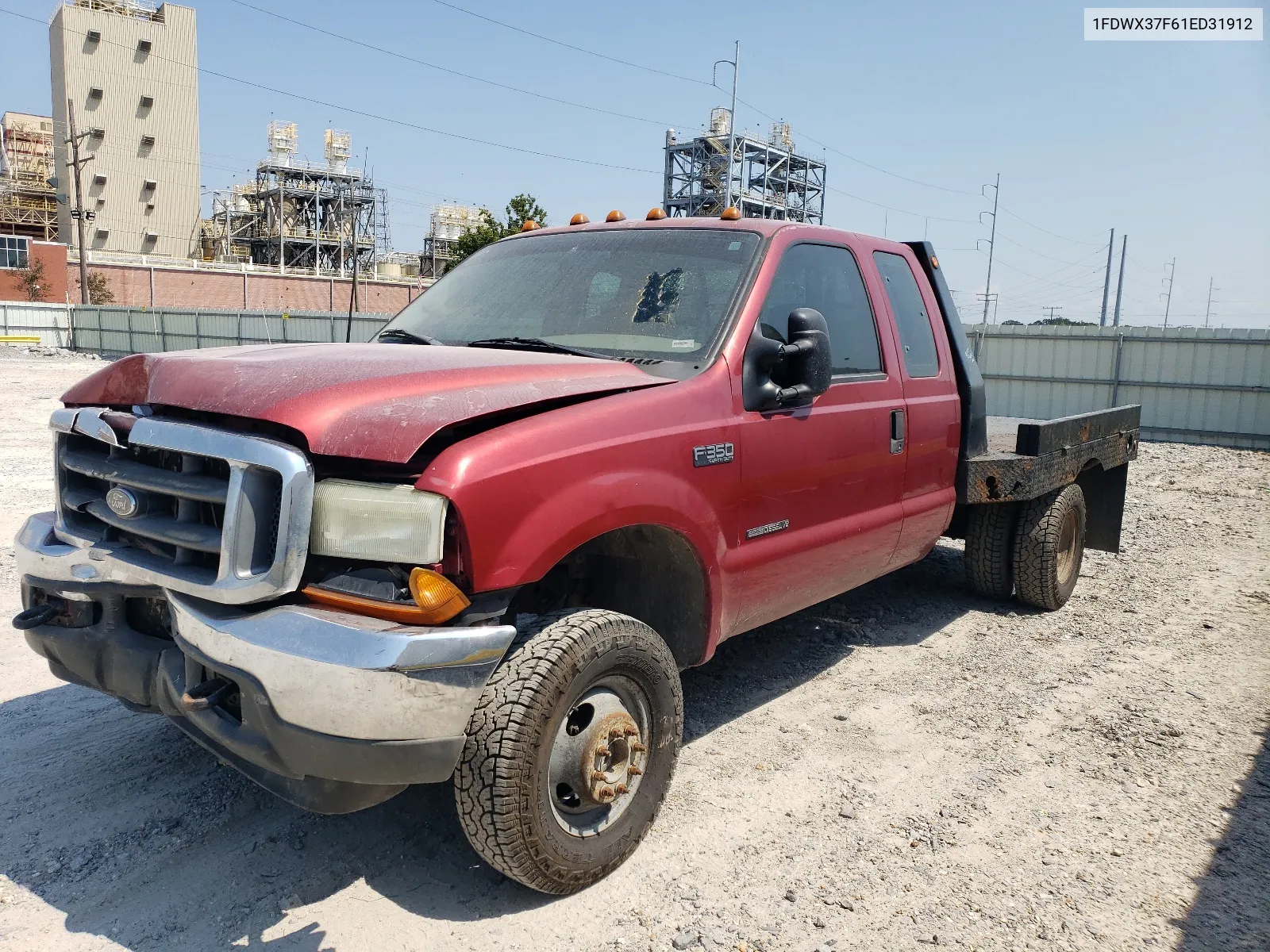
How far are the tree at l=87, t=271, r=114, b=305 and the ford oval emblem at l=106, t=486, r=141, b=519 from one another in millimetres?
57207

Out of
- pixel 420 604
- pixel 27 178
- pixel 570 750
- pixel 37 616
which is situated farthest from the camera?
pixel 27 178

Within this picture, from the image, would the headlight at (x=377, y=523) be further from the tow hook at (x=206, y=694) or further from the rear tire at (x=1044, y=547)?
the rear tire at (x=1044, y=547)

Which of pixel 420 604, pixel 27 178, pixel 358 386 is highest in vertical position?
pixel 27 178

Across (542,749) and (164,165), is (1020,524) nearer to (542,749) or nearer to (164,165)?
(542,749)

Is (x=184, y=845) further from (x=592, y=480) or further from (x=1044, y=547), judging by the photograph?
(x=1044, y=547)

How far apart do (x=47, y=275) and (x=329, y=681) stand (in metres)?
59.3

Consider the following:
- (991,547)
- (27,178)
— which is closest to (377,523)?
(991,547)

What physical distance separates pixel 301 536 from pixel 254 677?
1.19 feet

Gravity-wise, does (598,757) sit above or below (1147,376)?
below

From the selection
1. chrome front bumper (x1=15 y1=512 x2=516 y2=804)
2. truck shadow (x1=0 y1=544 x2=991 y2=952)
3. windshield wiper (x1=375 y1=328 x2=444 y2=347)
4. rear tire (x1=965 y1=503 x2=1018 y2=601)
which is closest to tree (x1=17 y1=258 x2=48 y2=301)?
truck shadow (x1=0 y1=544 x2=991 y2=952)

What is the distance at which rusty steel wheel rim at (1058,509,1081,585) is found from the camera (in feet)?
20.2

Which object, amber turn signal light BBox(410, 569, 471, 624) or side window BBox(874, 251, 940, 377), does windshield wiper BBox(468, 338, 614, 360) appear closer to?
amber turn signal light BBox(410, 569, 471, 624)

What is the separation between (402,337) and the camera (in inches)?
158

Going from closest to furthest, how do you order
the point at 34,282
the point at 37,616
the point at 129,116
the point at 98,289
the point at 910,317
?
1. the point at 37,616
2. the point at 910,317
3. the point at 34,282
4. the point at 98,289
5. the point at 129,116
